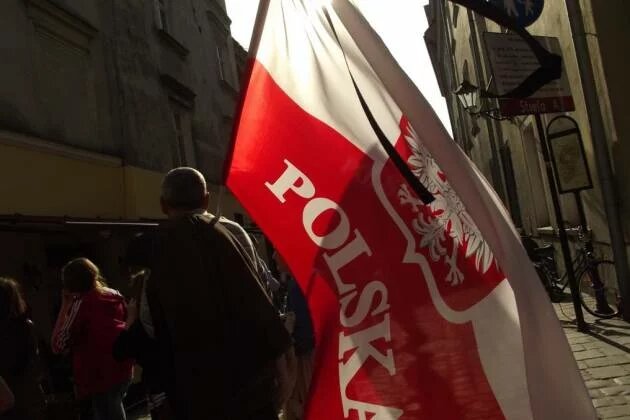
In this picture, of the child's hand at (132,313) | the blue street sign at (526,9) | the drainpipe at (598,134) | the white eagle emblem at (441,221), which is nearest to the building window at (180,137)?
the blue street sign at (526,9)

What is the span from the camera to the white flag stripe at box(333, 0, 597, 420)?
1.63 metres

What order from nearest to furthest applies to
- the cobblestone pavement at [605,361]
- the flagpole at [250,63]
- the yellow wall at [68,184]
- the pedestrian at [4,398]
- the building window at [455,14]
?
the flagpole at [250,63], the pedestrian at [4,398], the cobblestone pavement at [605,361], the yellow wall at [68,184], the building window at [455,14]

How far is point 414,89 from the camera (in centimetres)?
183

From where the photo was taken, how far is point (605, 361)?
5.40m

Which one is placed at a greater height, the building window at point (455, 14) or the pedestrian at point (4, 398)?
the building window at point (455, 14)

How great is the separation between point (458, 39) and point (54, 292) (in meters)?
14.7

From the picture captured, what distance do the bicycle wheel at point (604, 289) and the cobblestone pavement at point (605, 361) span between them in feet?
0.49

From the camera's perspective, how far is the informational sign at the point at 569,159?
746 centimetres

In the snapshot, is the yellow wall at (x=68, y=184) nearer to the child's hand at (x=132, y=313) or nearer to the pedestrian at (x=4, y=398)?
the pedestrian at (x=4, y=398)

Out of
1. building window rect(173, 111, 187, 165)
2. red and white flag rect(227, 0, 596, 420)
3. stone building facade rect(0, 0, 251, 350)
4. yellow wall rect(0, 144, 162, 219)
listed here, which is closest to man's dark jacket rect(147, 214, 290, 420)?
red and white flag rect(227, 0, 596, 420)

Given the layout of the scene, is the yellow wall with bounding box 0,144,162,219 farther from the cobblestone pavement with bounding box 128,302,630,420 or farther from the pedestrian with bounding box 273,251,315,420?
the pedestrian with bounding box 273,251,315,420

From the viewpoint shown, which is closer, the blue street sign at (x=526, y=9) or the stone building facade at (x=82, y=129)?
the blue street sign at (x=526, y=9)

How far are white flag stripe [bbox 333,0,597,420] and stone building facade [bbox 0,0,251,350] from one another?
689cm

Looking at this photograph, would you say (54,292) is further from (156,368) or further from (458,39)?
(458,39)
